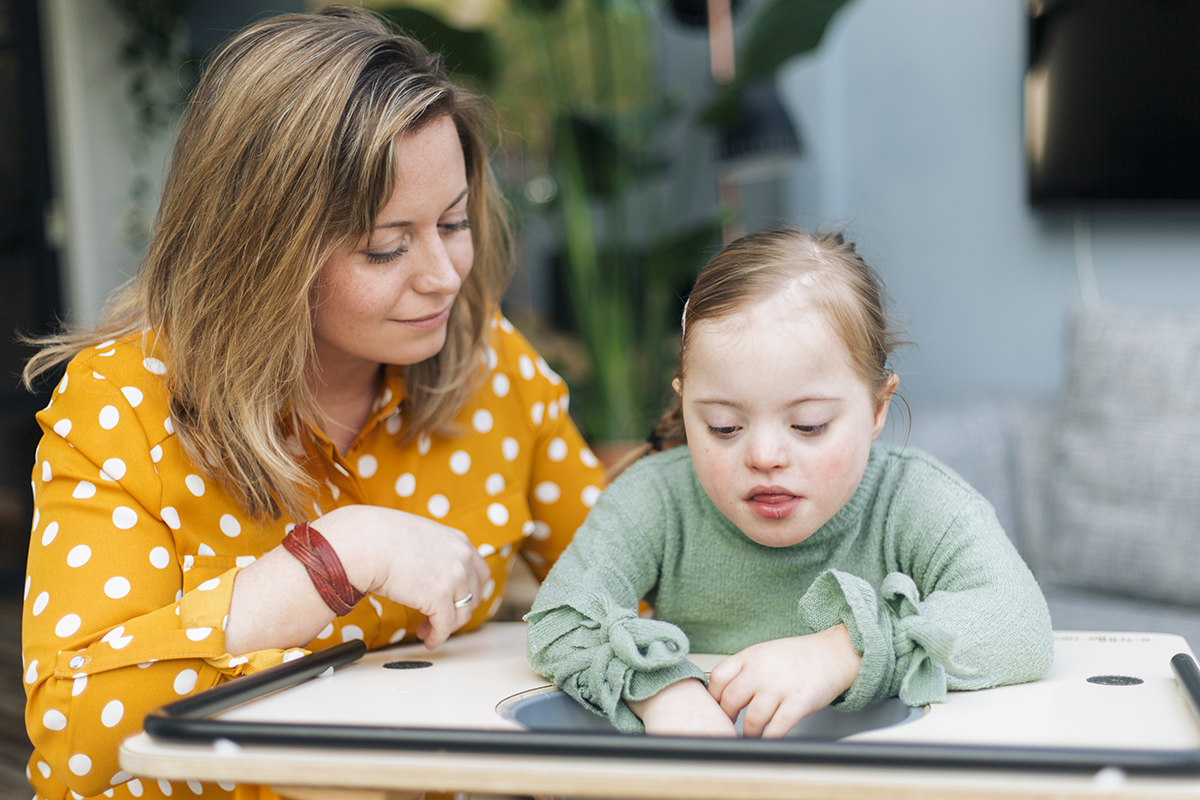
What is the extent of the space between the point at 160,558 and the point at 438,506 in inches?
11.5

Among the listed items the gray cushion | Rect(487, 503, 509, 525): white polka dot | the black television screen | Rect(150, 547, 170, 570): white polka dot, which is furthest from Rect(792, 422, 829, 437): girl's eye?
the black television screen

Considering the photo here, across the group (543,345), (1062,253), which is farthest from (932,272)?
(543,345)

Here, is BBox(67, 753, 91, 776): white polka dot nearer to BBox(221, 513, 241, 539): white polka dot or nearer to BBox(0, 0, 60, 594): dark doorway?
BBox(221, 513, 241, 539): white polka dot

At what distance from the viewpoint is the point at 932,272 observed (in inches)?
96.7

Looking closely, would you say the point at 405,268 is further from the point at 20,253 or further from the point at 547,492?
the point at 20,253

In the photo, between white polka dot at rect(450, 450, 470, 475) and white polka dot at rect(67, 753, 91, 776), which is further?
white polka dot at rect(450, 450, 470, 475)

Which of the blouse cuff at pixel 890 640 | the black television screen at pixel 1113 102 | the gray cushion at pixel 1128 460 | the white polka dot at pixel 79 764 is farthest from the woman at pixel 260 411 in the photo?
the black television screen at pixel 1113 102

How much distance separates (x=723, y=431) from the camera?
820mm

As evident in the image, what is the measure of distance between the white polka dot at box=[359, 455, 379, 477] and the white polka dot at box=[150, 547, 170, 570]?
0.22 meters

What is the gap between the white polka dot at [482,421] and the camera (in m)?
1.14

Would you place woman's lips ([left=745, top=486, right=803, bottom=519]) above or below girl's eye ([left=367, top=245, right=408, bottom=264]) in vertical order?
below

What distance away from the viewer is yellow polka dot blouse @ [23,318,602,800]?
2.60 ft

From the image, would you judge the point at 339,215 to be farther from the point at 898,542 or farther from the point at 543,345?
the point at 543,345

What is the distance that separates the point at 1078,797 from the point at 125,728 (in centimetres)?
65
